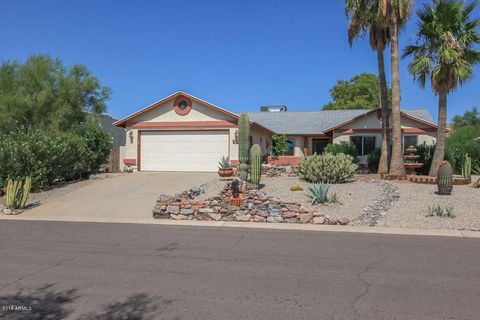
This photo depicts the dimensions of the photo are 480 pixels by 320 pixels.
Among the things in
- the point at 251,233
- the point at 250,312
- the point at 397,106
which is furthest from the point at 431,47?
the point at 250,312

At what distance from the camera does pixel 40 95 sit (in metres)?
30.1

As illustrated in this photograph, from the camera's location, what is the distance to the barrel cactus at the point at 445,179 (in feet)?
50.4

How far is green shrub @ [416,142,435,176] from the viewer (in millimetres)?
25469

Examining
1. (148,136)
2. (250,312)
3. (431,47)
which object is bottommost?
(250,312)

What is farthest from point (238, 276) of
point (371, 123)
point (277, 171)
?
point (371, 123)

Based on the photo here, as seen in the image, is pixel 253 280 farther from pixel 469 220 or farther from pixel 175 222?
pixel 469 220

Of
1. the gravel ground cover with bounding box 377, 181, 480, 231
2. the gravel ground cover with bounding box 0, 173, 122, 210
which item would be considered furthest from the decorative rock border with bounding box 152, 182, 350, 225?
the gravel ground cover with bounding box 0, 173, 122, 210

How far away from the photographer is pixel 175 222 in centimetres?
1309

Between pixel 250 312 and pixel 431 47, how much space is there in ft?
60.0

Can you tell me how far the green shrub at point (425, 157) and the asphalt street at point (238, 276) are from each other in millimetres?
16358

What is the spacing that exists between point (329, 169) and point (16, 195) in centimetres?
1134

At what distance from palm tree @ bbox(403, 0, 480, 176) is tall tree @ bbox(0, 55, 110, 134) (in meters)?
22.1

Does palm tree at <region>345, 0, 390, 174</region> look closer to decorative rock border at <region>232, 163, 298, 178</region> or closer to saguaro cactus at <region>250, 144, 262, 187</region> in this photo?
decorative rock border at <region>232, 163, 298, 178</region>

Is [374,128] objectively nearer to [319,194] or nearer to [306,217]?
[319,194]
